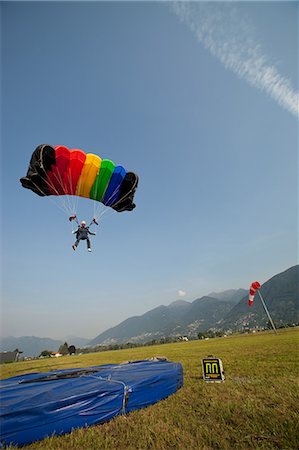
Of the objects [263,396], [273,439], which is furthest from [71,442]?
[263,396]

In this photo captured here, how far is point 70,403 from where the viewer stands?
366 centimetres

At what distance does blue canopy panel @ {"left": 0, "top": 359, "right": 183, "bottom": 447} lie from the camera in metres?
3.26

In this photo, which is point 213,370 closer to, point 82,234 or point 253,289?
point 82,234

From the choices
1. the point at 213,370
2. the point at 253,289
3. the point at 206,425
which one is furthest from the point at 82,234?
the point at 253,289

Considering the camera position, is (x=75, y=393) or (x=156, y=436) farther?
(x=75, y=393)

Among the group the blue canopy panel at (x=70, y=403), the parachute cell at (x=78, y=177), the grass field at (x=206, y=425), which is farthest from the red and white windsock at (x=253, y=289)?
the blue canopy panel at (x=70, y=403)

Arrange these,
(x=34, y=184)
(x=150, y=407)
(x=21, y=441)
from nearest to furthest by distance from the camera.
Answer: (x=21, y=441) → (x=150, y=407) → (x=34, y=184)

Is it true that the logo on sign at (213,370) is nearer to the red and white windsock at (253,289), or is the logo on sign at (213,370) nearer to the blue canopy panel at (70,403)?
the blue canopy panel at (70,403)

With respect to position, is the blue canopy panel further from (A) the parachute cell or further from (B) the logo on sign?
(A) the parachute cell

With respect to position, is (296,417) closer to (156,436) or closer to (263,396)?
(263,396)

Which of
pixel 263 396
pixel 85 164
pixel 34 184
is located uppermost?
pixel 85 164

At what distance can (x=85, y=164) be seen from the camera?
9.14 meters

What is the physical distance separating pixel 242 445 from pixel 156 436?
1.21 m

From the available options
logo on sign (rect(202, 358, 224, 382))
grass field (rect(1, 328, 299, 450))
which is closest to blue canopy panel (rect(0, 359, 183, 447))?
grass field (rect(1, 328, 299, 450))
